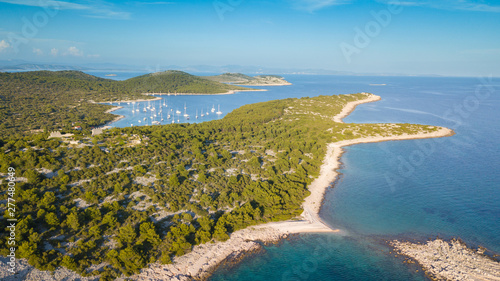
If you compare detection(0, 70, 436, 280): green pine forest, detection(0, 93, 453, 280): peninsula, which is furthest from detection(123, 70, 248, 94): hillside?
detection(0, 93, 453, 280): peninsula

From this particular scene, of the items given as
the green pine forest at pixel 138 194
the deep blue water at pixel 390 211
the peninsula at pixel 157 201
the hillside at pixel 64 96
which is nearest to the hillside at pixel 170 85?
the hillside at pixel 64 96

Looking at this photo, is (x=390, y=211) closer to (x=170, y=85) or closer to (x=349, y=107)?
(x=349, y=107)

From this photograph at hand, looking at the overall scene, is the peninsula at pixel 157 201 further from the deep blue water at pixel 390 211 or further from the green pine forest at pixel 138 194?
the deep blue water at pixel 390 211

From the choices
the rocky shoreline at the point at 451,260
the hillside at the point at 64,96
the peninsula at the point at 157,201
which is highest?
the hillside at the point at 64,96

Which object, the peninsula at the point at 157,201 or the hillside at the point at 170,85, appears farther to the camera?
the hillside at the point at 170,85

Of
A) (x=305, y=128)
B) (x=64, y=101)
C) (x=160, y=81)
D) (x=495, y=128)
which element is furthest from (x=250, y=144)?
(x=160, y=81)

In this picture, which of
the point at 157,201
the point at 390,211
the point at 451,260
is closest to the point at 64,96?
the point at 157,201
